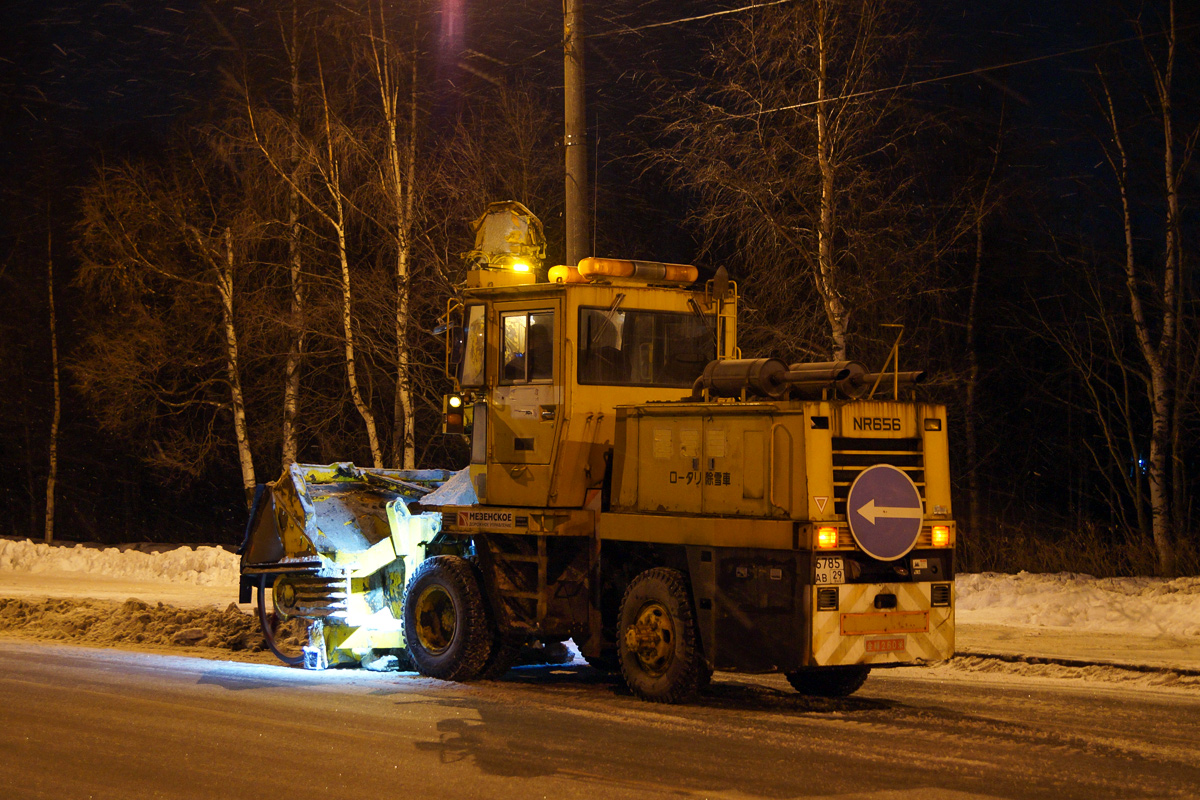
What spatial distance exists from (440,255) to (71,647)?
39.5 feet

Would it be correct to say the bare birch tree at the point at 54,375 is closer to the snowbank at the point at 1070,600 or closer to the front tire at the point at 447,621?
the snowbank at the point at 1070,600

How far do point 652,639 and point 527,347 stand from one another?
2.93m

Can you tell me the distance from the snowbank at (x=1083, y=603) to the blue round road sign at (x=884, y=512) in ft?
17.4

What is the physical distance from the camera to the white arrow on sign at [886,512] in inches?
365

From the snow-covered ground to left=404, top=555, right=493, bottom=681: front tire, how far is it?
455 cm

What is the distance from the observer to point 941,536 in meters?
9.73

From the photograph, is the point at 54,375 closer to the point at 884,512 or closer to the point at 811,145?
the point at 811,145

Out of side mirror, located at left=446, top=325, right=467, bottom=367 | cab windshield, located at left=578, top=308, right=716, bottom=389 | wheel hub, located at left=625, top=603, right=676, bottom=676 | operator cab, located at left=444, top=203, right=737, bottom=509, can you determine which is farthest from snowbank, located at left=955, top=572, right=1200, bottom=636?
side mirror, located at left=446, top=325, right=467, bottom=367

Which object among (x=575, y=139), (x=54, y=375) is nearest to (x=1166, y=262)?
(x=575, y=139)

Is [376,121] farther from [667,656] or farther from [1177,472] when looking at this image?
[1177,472]

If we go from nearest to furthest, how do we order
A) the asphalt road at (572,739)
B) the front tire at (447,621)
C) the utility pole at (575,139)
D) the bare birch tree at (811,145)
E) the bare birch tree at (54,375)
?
the asphalt road at (572,739) < the front tire at (447,621) < the utility pole at (575,139) < the bare birch tree at (811,145) < the bare birch tree at (54,375)

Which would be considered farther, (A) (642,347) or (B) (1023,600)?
(B) (1023,600)

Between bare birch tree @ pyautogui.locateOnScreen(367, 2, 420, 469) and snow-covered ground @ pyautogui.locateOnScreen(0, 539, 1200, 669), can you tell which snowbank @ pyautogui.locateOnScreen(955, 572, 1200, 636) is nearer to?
snow-covered ground @ pyautogui.locateOnScreen(0, 539, 1200, 669)

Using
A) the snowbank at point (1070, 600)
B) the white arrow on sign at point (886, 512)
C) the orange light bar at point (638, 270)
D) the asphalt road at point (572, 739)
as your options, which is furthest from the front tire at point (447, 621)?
the white arrow on sign at point (886, 512)
